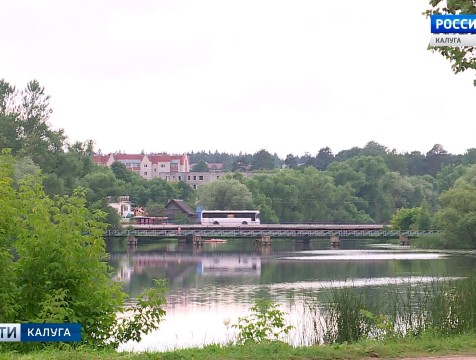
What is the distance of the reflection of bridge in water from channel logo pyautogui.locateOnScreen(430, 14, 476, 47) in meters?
27.6

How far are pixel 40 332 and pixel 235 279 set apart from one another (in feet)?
93.7

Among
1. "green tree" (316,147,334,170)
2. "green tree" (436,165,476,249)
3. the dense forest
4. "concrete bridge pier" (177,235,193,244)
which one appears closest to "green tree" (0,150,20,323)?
the dense forest

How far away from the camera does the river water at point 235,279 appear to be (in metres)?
20.9

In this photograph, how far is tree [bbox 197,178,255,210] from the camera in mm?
98500

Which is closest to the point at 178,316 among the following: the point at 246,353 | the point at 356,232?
the point at 246,353

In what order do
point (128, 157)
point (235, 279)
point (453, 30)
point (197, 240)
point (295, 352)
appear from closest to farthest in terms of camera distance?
1. point (295, 352)
2. point (453, 30)
3. point (235, 279)
4. point (197, 240)
5. point (128, 157)

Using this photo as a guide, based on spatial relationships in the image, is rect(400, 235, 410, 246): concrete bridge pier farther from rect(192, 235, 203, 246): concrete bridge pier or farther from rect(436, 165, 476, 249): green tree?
rect(192, 235, 203, 246): concrete bridge pier

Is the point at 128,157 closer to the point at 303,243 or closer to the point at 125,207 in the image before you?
the point at 125,207

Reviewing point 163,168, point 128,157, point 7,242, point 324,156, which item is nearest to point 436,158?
point 324,156

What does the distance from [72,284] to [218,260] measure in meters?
44.6

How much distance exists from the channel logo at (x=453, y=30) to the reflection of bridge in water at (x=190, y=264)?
27650 mm

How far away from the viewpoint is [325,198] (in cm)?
10400

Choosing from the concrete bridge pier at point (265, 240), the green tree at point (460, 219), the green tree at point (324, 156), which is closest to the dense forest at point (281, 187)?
the green tree at point (460, 219)

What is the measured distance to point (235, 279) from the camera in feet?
131
